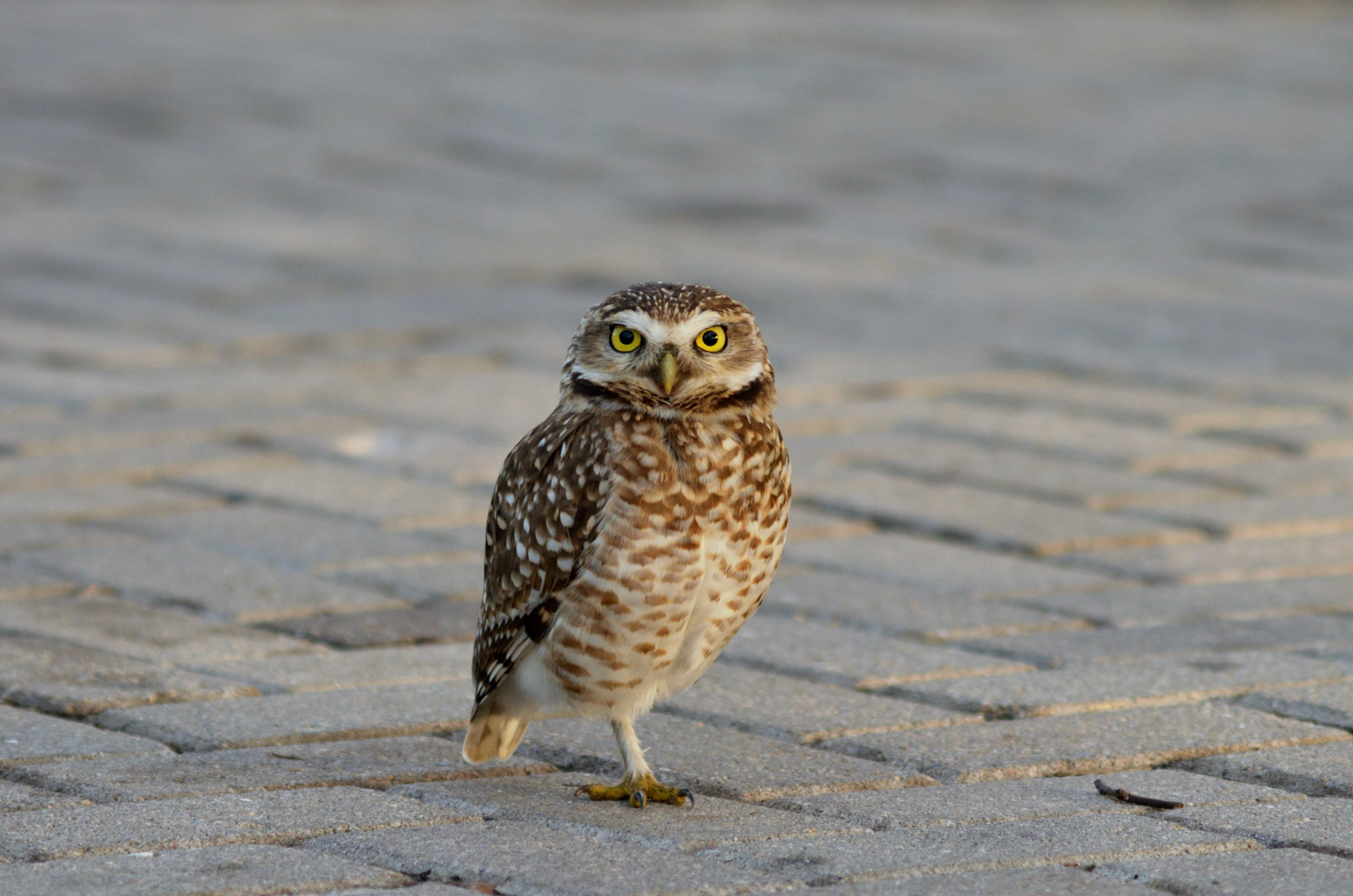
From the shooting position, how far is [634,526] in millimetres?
3221

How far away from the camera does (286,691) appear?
11.9 ft

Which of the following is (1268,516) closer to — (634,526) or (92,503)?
(634,526)

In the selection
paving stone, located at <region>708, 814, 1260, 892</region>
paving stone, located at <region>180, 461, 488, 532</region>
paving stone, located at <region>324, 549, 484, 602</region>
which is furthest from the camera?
paving stone, located at <region>180, 461, 488, 532</region>

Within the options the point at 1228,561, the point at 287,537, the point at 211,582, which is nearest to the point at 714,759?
the point at 211,582

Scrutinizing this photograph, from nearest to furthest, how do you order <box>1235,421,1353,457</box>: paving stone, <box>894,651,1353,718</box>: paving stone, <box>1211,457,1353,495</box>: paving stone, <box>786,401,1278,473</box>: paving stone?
<box>894,651,1353,718</box>: paving stone
<box>1211,457,1353,495</box>: paving stone
<box>786,401,1278,473</box>: paving stone
<box>1235,421,1353,457</box>: paving stone

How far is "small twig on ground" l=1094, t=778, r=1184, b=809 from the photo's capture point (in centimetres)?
307

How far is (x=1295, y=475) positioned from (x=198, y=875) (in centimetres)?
339

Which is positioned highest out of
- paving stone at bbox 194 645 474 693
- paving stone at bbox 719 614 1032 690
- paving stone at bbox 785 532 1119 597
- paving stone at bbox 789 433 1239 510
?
paving stone at bbox 789 433 1239 510

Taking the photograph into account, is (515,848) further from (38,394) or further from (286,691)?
(38,394)

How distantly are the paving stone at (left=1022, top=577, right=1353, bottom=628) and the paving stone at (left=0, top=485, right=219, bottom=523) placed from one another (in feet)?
6.35

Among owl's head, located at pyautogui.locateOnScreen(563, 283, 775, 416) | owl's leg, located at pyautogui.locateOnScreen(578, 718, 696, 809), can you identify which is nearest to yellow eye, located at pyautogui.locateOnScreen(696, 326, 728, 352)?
owl's head, located at pyautogui.locateOnScreen(563, 283, 775, 416)

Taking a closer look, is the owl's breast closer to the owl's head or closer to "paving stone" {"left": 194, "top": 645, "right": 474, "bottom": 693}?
the owl's head

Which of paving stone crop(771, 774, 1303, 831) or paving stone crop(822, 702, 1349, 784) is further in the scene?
paving stone crop(822, 702, 1349, 784)

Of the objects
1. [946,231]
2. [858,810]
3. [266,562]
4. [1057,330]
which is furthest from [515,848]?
[946,231]
